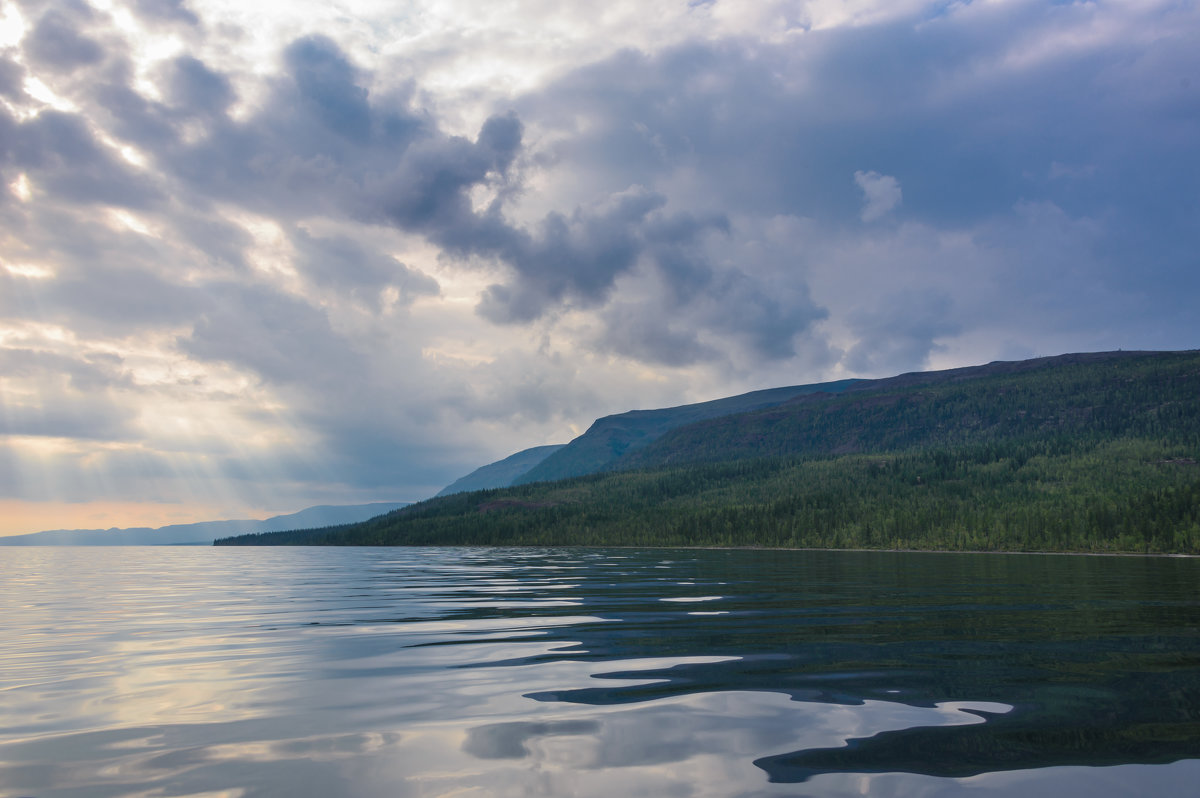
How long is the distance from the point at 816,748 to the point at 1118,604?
28.8 meters

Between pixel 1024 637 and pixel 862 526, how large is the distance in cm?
17780

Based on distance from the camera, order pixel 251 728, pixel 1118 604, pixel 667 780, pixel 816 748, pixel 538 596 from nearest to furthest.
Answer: pixel 667 780
pixel 816 748
pixel 251 728
pixel 1118 604
pixel 538 596

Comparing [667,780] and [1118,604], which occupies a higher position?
[667,780]

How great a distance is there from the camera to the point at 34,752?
411 inches

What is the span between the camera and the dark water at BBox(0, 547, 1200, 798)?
912 centimetres

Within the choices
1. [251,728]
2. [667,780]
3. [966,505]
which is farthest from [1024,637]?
[966,505]

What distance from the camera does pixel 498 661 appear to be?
18031 millimetres

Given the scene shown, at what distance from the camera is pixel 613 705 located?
12922 millimetres

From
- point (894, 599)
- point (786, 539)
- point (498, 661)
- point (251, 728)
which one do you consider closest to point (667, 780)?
point (251, 728)

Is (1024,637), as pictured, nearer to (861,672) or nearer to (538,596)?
(861,672)

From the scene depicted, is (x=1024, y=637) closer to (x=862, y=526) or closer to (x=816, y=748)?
(x=816, y=748)

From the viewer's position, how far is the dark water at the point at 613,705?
9.12 metres

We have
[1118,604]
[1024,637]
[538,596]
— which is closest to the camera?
[1024,637]

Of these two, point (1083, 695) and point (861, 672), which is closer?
point (1083, 695)
